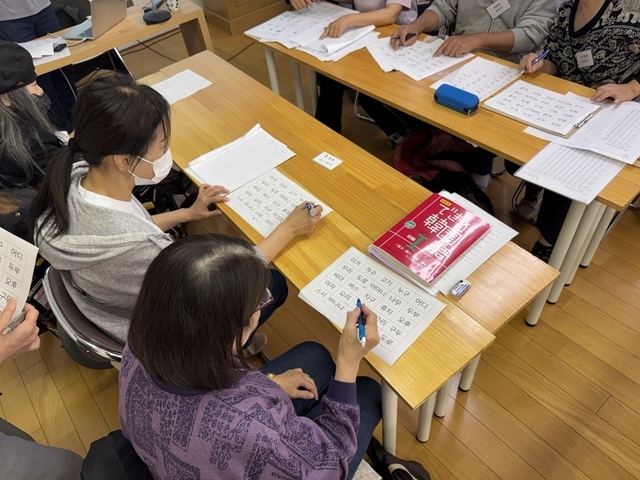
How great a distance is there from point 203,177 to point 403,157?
1.24 meters

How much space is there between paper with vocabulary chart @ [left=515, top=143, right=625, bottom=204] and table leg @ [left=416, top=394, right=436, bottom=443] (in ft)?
2.44

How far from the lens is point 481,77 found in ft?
5.65

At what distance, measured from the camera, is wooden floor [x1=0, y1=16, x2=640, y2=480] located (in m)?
1.48

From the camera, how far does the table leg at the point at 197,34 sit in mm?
2748

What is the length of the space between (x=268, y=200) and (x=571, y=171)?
0.93 metres

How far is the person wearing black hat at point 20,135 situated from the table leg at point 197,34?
52.3 inches

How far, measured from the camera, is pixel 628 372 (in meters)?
1.64

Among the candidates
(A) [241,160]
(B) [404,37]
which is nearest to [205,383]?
(A) [241,160]

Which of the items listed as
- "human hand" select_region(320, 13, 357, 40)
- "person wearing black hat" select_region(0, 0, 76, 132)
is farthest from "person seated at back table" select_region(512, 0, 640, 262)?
"person wearing black hat" select_region(0, 0, 76, 132)

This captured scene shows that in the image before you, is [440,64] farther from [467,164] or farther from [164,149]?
[164,149]

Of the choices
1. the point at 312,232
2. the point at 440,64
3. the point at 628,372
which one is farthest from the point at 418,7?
the point at 628,372

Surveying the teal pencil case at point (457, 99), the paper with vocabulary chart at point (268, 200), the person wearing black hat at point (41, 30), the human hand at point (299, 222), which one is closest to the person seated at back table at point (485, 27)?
the teal pencil case at point (457, 99)

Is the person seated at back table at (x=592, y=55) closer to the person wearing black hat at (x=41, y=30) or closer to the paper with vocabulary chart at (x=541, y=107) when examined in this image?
the paper with vocabulary chart at (x=541, y=107)

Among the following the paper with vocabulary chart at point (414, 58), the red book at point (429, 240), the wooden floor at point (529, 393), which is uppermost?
the paper with vocabulary chart at point (414, 58)
